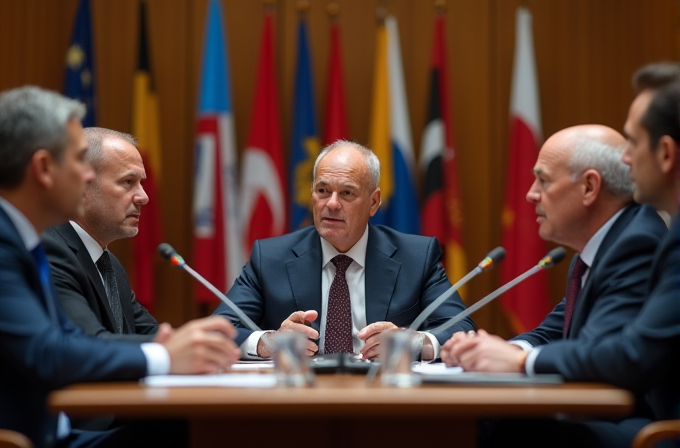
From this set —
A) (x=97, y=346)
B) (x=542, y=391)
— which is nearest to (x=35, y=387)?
(x=97, y=346)

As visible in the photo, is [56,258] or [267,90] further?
[267,90]

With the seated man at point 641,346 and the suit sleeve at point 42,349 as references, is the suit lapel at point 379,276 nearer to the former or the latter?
the seated man at point 641,346

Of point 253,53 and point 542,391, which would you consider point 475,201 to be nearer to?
point 253,53

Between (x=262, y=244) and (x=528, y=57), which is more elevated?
(x=528, y=57)

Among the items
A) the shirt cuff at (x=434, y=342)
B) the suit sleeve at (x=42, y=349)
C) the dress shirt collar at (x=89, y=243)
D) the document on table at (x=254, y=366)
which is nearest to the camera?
the suit sleeve at (x=42, y=349)

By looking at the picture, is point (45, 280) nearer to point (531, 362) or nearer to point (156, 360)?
point (156, 360)

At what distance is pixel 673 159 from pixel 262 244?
2145 millimetres

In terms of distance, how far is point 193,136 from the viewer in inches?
269

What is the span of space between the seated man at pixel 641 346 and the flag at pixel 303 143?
3801 millimetres

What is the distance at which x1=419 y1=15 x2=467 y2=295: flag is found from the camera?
6480 mm

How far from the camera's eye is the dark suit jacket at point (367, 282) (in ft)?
12.9

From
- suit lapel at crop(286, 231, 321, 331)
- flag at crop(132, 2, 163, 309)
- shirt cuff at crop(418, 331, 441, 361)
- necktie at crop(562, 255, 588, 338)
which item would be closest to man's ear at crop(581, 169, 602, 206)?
necktie at crop(562, 255, 588, 338)

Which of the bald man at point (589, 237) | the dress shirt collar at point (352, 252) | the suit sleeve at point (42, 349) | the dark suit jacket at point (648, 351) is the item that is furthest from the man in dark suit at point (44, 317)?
the dress shirt collar at point (352, 252)

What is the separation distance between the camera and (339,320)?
388 cm
